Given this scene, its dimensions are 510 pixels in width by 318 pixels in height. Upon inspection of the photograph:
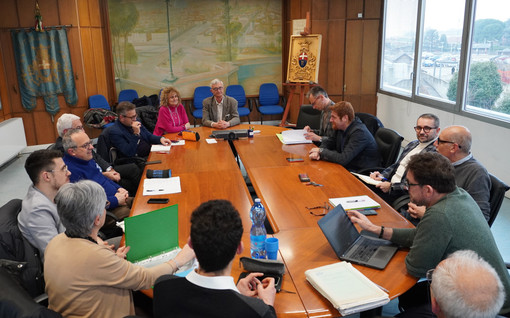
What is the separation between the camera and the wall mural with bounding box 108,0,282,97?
335 inches

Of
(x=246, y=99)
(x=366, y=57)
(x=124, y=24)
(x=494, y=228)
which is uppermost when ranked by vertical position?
(x=124, y=24)

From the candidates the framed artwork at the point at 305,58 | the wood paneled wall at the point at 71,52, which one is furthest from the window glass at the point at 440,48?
the wood paneled wall at the point at 71,52

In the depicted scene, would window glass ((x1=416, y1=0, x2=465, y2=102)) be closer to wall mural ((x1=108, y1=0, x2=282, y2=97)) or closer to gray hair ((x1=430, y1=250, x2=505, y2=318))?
wall mural ((x1=108, y1=0, x2=282, y2=97))

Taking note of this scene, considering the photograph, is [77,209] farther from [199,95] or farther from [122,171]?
[199,95]

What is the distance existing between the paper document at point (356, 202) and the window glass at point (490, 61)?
330 cm

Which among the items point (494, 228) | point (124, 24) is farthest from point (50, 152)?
point (124, 24)

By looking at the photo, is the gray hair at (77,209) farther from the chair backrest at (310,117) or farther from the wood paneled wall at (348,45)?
the wood paneled wall at (348,45)

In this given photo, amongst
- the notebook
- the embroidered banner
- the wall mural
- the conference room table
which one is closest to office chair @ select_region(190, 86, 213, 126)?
the wall mural

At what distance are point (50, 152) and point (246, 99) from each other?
22.1 ft

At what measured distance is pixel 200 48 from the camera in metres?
8.86

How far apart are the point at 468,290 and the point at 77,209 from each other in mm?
1599

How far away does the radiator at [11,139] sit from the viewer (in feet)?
21.4

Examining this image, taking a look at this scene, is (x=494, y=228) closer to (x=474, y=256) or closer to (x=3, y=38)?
(x=474, y=256)

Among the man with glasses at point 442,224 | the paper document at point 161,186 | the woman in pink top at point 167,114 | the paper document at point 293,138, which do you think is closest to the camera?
the man with glasses at point 442,224
